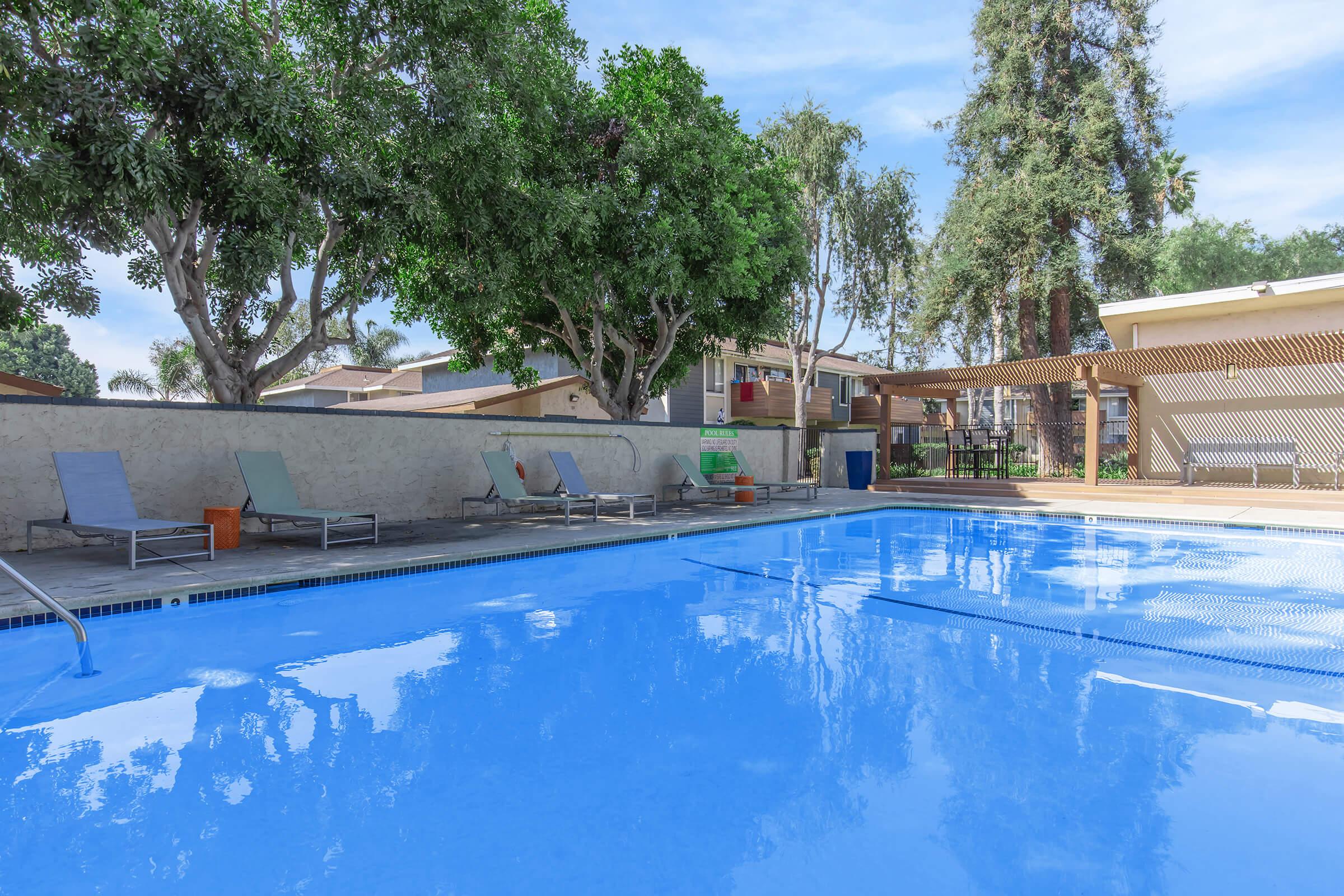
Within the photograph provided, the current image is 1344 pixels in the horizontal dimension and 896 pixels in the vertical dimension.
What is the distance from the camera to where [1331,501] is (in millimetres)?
13508

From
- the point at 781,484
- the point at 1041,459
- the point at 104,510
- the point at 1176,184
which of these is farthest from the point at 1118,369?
the point at 104,510

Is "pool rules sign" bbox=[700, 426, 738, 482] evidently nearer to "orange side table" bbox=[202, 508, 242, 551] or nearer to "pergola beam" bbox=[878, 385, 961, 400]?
"pergola beam" bbox=[878, 385, 961, 400]

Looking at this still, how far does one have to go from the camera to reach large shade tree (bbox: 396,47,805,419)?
1089 cm

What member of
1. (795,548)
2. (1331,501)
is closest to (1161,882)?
(795,548)

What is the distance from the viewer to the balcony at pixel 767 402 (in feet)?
85.3

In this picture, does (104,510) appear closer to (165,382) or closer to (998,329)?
(998,329)

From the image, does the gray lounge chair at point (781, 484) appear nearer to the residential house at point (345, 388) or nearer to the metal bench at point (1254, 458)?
the metal bench at point (1254, 458)

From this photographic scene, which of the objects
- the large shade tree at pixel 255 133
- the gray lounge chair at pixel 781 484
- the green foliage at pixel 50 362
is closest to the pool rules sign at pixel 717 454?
the gray lounge chair at pixel 781 484

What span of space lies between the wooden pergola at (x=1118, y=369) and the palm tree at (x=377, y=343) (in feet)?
122

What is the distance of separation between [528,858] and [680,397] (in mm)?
23850

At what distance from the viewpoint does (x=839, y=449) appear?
1983 cm

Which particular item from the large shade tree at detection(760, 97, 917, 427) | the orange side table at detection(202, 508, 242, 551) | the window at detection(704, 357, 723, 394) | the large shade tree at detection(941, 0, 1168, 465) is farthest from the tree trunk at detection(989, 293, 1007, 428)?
the orange side table at detection(202, 508, 242, 551)

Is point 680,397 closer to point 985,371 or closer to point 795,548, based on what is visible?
point 985,371

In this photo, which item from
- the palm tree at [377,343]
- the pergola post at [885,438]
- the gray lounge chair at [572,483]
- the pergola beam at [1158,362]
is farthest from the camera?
the palm tree at [377,343]
